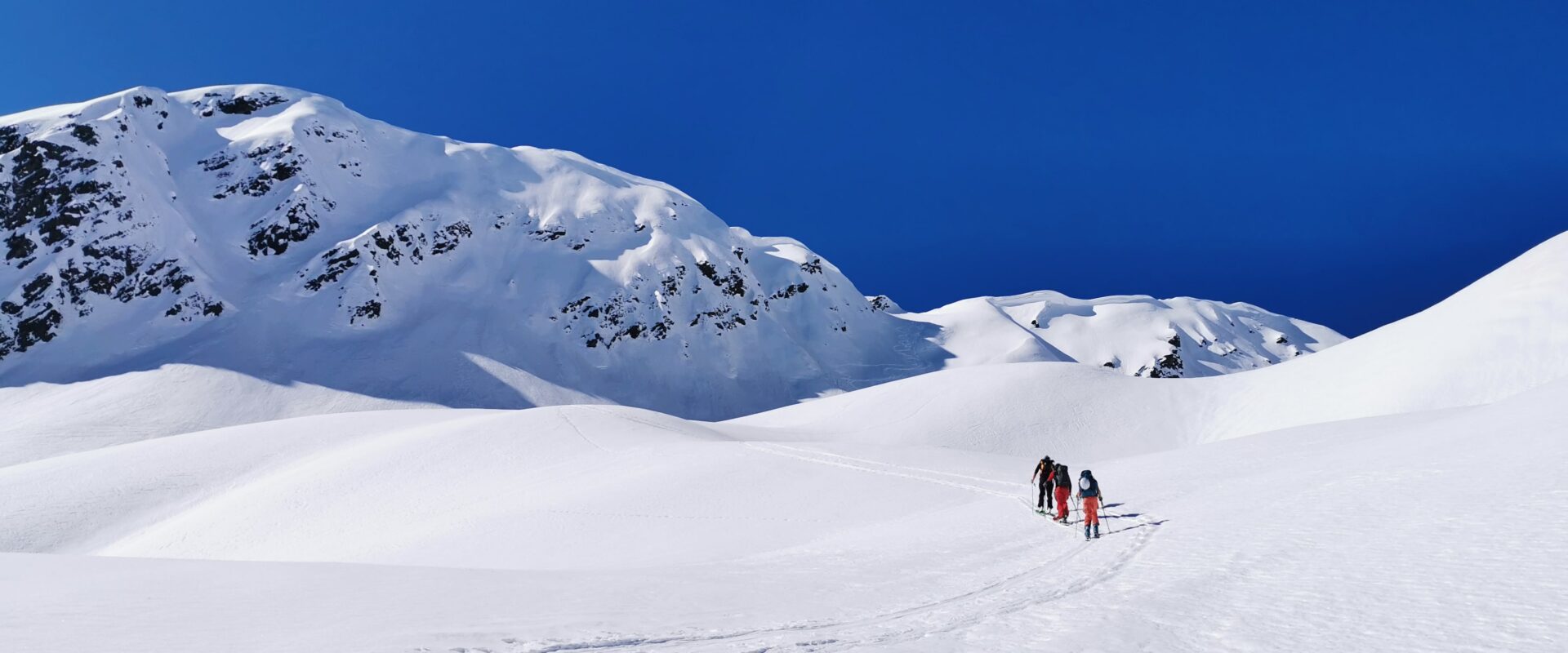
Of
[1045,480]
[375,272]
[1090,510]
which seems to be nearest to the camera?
[1090,510]

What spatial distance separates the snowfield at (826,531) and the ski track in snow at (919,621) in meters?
0.06

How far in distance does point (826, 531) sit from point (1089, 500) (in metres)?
7.37

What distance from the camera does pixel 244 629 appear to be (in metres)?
8.13

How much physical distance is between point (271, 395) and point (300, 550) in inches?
3450

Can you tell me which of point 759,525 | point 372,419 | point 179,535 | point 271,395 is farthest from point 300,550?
point 271,395

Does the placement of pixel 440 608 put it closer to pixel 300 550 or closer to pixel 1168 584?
pixel 1168 584

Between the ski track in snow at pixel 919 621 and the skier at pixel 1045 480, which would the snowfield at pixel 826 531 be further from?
the skier at pixel 1045 480

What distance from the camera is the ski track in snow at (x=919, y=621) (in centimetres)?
770

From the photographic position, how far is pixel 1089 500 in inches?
607

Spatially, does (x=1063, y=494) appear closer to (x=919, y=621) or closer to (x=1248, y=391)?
(x=919, y=621)

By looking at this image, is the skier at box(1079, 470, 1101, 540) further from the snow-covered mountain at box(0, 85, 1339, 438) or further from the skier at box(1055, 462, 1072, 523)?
the snow-covered mountain at box(0, 85, 1339, 438)

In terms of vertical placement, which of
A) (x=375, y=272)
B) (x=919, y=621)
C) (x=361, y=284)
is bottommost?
(x=919, y=621)

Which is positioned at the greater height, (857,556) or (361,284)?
(361,284)

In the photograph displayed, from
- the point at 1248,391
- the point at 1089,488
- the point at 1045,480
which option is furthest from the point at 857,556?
the point at 1248,391
